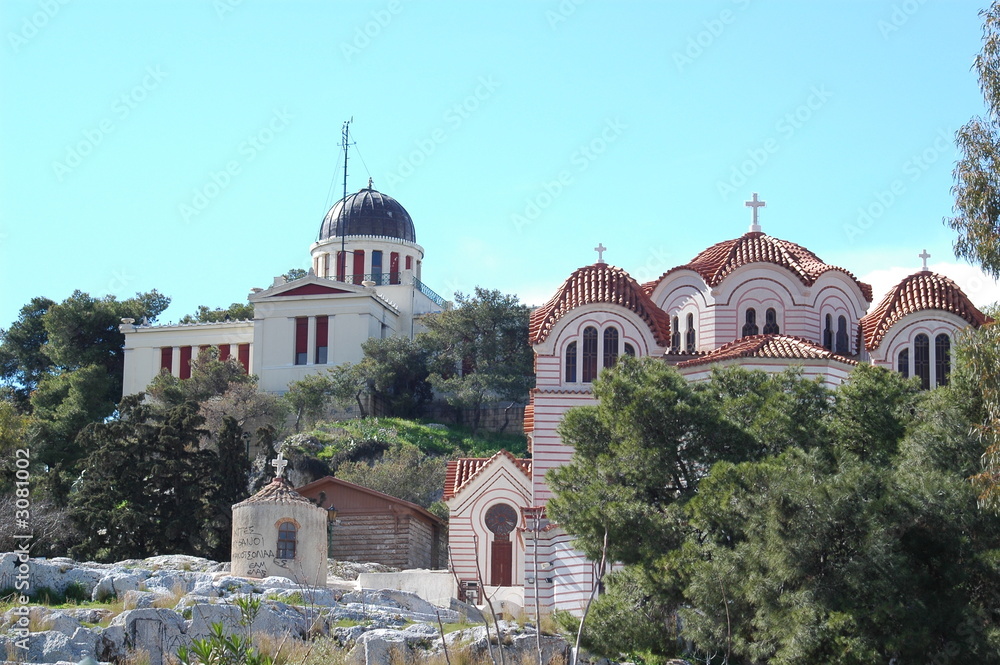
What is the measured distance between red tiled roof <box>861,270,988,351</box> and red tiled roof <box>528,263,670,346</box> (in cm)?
550

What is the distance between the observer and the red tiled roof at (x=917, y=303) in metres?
39.8

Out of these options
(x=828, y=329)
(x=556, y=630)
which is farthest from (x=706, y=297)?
(x=556, y=630)

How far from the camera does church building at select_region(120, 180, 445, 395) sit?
76.3 metres

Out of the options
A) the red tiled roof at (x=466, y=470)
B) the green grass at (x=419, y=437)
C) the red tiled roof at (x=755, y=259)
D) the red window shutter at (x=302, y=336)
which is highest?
the red window shutter at (x=302, y=336)

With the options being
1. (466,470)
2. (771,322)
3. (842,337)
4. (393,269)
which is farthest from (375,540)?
(393,269)

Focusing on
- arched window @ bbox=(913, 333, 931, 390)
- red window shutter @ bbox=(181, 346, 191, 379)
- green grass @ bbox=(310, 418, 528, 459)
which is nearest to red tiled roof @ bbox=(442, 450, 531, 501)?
arched window @ bbox=(913, 333, 931, 390)

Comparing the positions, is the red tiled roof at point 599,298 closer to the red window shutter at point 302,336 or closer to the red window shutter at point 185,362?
the red window shutter at point 302,336

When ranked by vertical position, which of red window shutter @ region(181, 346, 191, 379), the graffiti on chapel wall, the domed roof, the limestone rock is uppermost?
the domed roof

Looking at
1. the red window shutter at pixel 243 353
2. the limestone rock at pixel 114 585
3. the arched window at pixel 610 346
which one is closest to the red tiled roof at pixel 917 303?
the arched window at pixel 610 346

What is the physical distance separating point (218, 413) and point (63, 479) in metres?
16.8

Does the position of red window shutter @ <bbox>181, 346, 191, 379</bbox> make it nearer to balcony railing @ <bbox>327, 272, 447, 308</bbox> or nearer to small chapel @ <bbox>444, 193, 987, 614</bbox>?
balcony railing @ <bbox>327, 272, 447, 308</bbox>

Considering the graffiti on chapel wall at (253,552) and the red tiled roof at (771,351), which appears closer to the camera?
the graffiti on chapel wall at (253,552)

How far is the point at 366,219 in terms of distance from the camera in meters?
81.8

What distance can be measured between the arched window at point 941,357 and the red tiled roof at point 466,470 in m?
12.0
